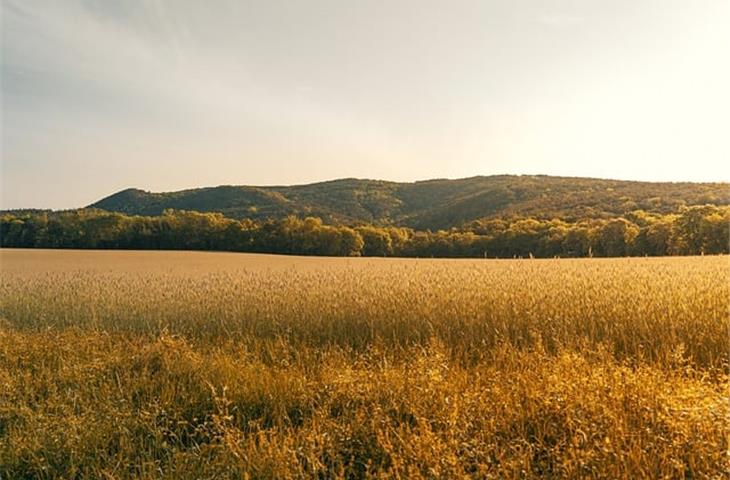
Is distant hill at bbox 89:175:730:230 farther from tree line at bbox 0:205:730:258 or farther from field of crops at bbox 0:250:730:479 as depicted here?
field of crops at bbox 0:250:730:479

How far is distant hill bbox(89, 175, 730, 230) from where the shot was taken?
77750mm

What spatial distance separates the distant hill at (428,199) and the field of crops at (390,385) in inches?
2570

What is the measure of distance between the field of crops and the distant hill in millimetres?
65272

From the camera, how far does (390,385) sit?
4.83 meters

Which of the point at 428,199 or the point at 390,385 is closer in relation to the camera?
the point at 390,385

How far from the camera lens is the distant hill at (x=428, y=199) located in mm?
77750

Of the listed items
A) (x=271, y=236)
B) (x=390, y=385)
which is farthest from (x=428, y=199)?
(x=390, y=385)

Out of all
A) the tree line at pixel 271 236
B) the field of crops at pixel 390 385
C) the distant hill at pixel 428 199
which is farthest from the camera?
the distant hill at pixel 428 199

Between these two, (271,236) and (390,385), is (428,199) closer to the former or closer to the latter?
(271,236)

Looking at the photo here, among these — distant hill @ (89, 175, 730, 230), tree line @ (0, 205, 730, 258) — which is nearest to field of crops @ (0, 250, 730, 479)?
tree line @ (0, 205, 730, 258)

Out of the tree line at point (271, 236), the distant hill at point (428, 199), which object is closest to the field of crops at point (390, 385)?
the tree line at point (271, 236)

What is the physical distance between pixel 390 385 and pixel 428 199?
391ft

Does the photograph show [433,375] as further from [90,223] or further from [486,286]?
[90,223]

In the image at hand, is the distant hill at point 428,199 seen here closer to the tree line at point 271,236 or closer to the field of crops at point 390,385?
the tree line at point 271,236
